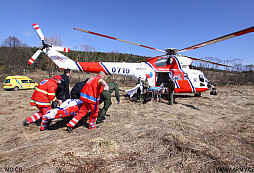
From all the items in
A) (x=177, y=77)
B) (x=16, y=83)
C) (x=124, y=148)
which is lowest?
(x=124, y=148)

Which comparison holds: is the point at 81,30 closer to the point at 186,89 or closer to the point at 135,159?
the point at 135,159

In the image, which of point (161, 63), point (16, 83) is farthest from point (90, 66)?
point (16, 83)

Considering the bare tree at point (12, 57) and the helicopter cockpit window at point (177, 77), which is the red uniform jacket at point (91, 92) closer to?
the helicopter cockpit window at point (177, 77)

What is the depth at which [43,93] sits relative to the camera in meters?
3.77

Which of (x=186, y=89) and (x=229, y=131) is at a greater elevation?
(x=186, y=89)

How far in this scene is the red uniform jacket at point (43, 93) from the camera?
374 centimetres

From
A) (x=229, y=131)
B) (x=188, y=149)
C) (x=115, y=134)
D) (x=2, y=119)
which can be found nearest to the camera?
(x=188, y=149)

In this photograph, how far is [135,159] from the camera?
2.63 m

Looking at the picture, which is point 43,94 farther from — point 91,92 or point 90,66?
point 90,66

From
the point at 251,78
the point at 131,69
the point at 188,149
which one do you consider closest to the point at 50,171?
the point at 188,149

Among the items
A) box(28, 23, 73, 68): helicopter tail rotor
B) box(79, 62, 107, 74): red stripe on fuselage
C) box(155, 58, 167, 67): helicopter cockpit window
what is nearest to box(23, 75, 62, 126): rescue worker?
box(28, 23, 73, 68): helicopter tail rotor

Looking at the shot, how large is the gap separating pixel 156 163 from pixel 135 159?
42cm

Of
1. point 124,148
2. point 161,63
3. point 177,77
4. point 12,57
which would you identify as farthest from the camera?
point 12,57

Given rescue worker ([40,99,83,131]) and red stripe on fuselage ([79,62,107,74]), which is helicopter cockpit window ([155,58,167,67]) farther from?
rescue worker ([40,99,83,131])
